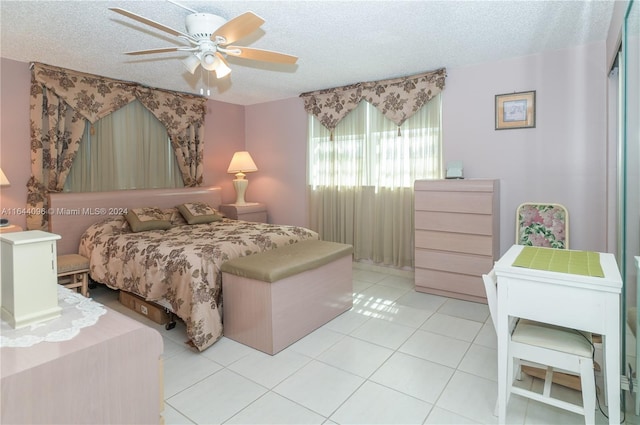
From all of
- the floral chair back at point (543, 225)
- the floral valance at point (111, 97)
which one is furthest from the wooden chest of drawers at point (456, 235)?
the floral valance at point (111, 97)

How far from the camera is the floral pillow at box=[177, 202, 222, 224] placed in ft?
14.0

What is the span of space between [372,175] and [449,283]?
162 cm

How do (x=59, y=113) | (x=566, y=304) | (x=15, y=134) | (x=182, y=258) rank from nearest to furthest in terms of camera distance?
(x=566, y=304) → (x=182, y=258) → (x=15, y=134) → (x=59, y=113)

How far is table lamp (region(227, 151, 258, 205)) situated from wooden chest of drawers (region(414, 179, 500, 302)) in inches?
102

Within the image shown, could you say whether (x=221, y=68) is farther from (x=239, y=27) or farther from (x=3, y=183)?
(x=3, y=183)

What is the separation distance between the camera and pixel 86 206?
12.6 ft

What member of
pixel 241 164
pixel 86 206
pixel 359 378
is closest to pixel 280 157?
pixel 241 164

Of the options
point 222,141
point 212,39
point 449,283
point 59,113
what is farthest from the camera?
point 222,141

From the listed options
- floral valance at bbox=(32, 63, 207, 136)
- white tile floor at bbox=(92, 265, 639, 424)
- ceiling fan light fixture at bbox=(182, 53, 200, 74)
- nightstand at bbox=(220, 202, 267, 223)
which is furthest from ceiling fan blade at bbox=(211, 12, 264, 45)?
nightstand at bbox=(220, 202, 267, 223)

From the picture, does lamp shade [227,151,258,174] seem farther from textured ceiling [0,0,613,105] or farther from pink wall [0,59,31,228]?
pink wall [0,59,31,228]

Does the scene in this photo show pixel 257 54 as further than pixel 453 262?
No

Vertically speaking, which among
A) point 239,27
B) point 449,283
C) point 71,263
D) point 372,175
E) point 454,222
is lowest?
point 449,283

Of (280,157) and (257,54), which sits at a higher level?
(257,54)

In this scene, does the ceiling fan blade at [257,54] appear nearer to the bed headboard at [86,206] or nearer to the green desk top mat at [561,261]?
the green desk top mat at [561,261]
